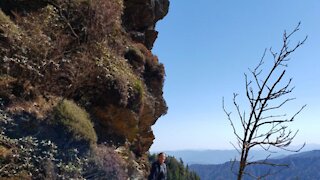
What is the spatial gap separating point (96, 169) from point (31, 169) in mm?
2308

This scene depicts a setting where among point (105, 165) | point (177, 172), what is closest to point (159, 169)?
point (105, 165)

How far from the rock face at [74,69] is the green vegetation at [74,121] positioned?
1.9 inches

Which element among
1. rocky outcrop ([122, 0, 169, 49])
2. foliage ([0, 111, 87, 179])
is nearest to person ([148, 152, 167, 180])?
foliage ([0, 111, 87, 179])

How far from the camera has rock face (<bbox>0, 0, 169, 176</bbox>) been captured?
1256cm

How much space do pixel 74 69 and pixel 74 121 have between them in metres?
2.69

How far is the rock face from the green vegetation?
0.16 feet

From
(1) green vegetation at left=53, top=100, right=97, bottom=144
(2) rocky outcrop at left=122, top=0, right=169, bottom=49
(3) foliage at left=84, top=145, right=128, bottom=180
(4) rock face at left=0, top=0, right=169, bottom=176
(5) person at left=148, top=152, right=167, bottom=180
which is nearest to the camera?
(5) person at left=148, top=152, right=167, bottom=180

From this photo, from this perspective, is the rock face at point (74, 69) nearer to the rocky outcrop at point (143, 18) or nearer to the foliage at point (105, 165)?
the foliage at point (105, 165)

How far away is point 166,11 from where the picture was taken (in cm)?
2620

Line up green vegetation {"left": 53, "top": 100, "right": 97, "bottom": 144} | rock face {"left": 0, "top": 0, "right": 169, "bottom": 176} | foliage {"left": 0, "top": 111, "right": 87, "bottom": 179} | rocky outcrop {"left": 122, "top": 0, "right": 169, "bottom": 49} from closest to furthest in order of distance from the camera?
foliage {"left": 0, "top": 111, "right": 87, "bottom": 179} → green vegetation {"left": 53, "top": 100, "right": 97, "bottom": 144} → rock face {"left": 0, "top": 0, "right": 169, "bottom": 176} → rocky outcrop {"left": 122, "top": 0, "right": 169, "bottom": 49}

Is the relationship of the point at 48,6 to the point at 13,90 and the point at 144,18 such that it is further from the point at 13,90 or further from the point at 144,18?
the point at 144,18

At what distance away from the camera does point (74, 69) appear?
14734 millimetres

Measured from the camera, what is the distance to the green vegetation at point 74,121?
12.3 m

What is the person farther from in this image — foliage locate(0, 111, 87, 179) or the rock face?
the rock face
